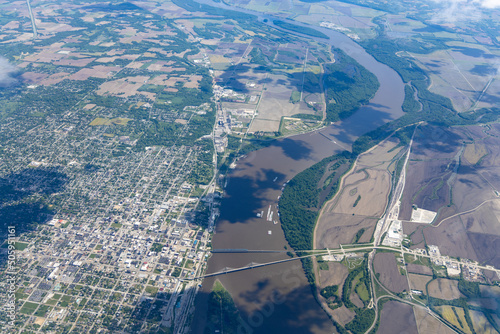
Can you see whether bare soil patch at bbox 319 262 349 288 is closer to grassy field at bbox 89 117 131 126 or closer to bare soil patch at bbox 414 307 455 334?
bare soil patch at bbox 414 307 455 334

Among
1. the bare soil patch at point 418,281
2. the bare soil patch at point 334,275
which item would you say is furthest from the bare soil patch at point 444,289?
the bare soil patch at point 334,275

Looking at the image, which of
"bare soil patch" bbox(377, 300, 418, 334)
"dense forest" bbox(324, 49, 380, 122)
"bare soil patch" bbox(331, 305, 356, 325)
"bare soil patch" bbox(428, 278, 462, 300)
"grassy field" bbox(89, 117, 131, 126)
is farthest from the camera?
"dense forest" bbox(324, 49, 380, 122)

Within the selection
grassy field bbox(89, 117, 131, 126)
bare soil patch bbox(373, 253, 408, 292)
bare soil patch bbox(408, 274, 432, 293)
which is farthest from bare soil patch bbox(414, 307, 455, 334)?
grassy field bbox(89, 117, 131, 126)

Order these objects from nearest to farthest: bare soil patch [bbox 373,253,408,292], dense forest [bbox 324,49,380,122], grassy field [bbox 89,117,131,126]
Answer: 1. bare soil patch [bbox 373,253,408,292]
2. grassy field [bbox 89,117,131,126]
3. dense forest [bbox 324,49,380,122]

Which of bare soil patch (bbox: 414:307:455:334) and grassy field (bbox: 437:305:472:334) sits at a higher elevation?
grassy field (bbox: 437:305:472:334)

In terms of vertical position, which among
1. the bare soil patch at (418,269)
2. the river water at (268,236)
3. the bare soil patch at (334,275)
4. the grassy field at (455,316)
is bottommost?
the river water at (268,236)

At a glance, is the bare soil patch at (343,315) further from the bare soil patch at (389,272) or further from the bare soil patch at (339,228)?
the bare soil patch at (339,228)

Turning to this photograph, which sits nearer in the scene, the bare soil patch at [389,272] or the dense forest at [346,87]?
the bare soil patch at [389,272]

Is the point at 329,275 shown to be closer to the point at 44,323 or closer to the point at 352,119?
the point at 44,323
